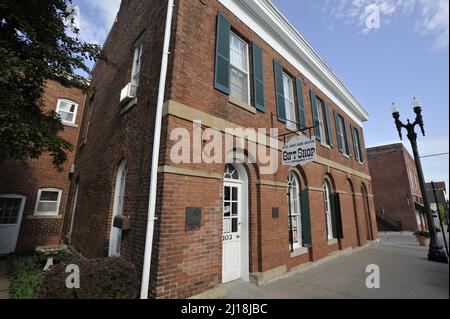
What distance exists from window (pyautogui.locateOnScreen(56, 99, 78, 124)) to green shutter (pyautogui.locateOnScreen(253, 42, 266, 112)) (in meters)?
10.4

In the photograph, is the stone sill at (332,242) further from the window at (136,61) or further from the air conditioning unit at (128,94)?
the window at (136,61)

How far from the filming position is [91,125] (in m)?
9.78

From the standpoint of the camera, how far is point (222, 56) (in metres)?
5.80

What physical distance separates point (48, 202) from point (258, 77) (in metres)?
11.1

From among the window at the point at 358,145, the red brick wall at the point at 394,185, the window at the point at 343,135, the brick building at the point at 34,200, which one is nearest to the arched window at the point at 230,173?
the window at the point at 343,135

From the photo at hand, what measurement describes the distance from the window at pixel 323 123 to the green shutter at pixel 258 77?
15.0 ft

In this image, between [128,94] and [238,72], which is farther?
[238,72]

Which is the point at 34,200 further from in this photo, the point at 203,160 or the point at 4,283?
the point at 203,160

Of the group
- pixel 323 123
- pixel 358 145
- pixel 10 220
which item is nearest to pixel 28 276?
pixel 10 220

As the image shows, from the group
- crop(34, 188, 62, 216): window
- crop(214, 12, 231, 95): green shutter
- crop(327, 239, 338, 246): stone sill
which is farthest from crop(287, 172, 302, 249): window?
crop(34, 188, 62, 216): window

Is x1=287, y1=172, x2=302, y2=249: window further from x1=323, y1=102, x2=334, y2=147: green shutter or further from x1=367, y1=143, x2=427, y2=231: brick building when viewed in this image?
x1=367, y1=143, x2=427, y2=231: brick building

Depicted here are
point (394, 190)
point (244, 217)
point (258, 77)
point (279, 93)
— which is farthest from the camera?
point (394, 190)

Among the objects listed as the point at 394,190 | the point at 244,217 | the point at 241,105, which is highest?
the point at 241,105

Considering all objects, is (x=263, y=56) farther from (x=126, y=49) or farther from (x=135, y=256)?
(x=135, y=256)
